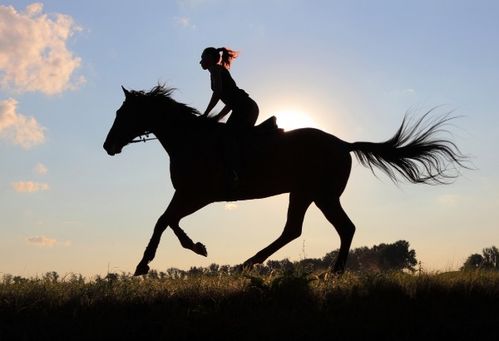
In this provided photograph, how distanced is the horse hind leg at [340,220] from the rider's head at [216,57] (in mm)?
2831

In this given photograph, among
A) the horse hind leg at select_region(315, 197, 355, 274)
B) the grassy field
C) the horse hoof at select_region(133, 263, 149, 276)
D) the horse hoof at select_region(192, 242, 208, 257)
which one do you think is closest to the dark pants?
the horse hoof at select_region(192, 242, 208, 257)

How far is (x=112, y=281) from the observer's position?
7688 mm

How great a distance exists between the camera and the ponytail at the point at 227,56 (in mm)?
10648

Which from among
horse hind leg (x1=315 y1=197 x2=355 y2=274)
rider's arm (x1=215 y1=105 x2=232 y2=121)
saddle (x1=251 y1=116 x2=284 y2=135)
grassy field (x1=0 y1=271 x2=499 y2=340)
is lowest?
grassy field (x1=0 y1=271 x2=499 y2=340)

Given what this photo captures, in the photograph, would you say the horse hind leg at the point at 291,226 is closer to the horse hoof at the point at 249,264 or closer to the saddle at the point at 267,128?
the horse hoof at the point at 249,264

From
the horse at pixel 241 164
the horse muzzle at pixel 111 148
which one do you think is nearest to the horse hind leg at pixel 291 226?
the horse at pixel 241 164

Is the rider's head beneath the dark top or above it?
above

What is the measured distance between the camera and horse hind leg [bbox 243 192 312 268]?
10578 mm

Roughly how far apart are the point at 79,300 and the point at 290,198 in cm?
504

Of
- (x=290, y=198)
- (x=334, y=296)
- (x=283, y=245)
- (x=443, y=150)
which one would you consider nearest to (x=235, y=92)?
(x=290, y=198)

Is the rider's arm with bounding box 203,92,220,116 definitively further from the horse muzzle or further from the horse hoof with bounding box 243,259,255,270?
the horse hoof with bounding box 243,259,255,270

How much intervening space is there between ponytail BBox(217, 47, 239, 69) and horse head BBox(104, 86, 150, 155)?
1584mm

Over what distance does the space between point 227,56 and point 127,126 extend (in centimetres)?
207

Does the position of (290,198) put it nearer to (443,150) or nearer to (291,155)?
(291,155)
